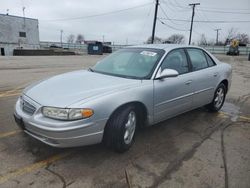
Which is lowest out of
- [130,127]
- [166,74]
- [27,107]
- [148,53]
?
[130,127]

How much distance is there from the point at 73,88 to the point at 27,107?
66 cm

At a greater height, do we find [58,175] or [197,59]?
[197,59]

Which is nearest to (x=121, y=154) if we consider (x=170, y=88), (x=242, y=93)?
(x=170, y=88)

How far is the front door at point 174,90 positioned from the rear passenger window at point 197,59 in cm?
22

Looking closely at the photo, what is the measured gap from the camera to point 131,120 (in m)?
3.43

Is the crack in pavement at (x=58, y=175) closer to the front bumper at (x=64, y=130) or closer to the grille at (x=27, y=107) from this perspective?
the front bumper at (x=64, y=130)

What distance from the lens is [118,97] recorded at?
3115 mm

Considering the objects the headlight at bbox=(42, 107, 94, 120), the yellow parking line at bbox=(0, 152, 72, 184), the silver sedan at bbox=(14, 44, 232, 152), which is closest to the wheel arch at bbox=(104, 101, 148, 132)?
the silver sedan at bbox=(14, 44, 232, 152)

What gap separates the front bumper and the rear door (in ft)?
7.56

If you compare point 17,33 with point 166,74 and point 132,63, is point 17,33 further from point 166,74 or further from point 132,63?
point 166,74

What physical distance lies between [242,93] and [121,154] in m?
6.16

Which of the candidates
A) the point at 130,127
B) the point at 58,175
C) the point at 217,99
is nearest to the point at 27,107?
the point at 58,175

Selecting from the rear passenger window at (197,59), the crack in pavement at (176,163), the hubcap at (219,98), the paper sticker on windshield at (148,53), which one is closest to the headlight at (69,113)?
the crack in pavement at (176,163)

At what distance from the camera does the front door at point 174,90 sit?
3.74 metres
